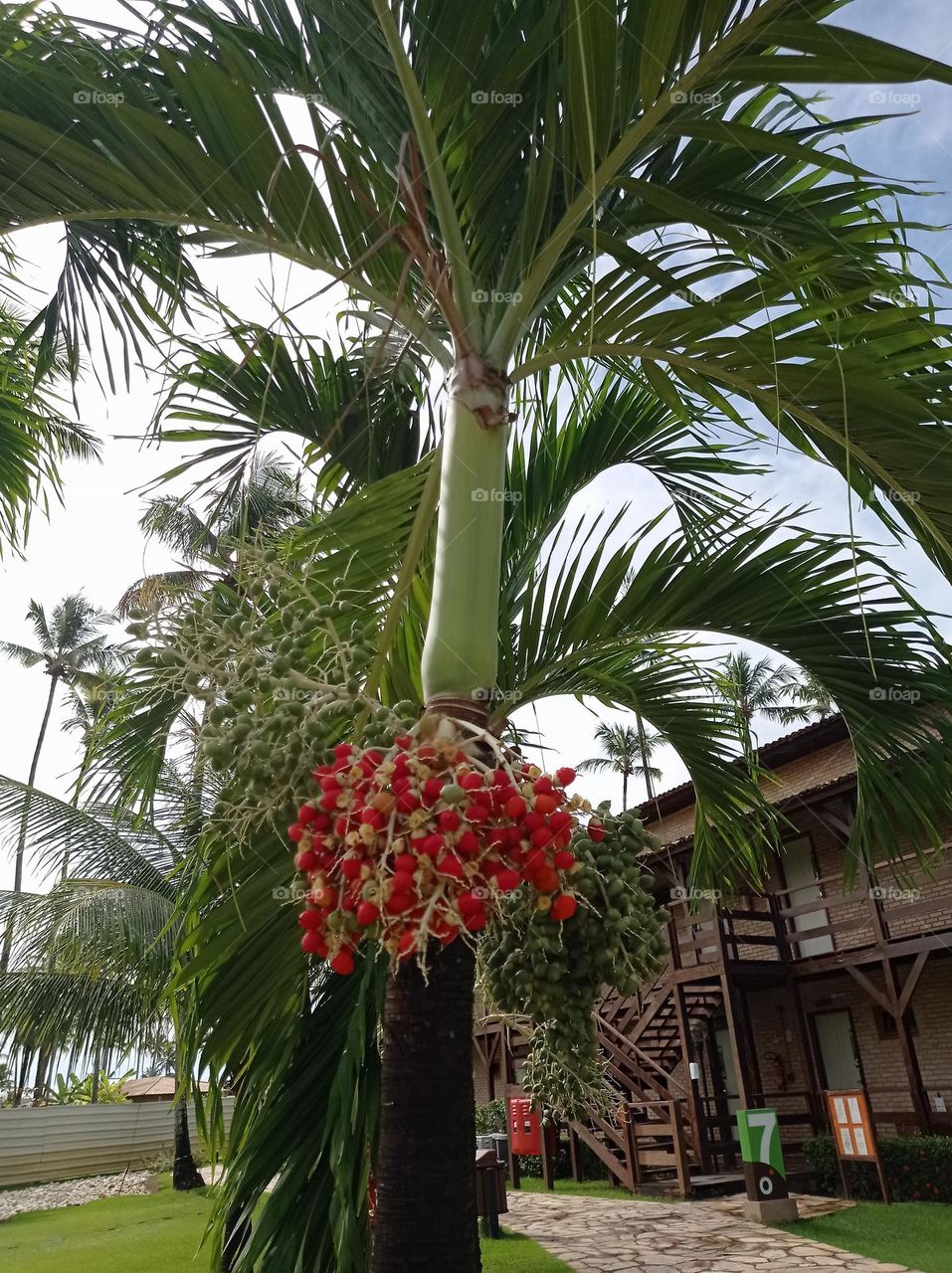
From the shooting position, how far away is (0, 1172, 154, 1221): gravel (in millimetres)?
16094

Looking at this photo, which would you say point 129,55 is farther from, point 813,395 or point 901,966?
point 901,966

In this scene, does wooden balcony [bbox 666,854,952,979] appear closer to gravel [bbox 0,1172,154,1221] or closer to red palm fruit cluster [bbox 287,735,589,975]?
red palm fruit cluster [bbox 287,735,589,975]

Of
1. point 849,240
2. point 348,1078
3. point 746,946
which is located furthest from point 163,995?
point 746,946

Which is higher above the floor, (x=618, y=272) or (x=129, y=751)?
(x=618, y=272)

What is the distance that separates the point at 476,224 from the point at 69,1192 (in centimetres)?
2062

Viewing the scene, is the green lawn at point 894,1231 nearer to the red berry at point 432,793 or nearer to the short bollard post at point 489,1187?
the short bollard post at point 489,1187

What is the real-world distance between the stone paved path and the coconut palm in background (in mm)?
6353

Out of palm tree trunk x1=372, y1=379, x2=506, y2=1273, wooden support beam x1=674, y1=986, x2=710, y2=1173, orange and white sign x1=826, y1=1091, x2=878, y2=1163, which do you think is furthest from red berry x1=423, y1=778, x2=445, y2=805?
wooden support beam x1=674, y1=986, x2=710, y2=1173

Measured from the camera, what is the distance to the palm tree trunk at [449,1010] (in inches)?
72.6

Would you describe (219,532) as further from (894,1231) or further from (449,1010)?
(894,1231)

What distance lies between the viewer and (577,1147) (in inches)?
587

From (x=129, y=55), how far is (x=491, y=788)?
2297 millimetres

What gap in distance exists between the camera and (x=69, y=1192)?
1745 centimetres

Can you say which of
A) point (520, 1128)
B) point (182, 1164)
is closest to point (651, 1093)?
point (520, 1128)
